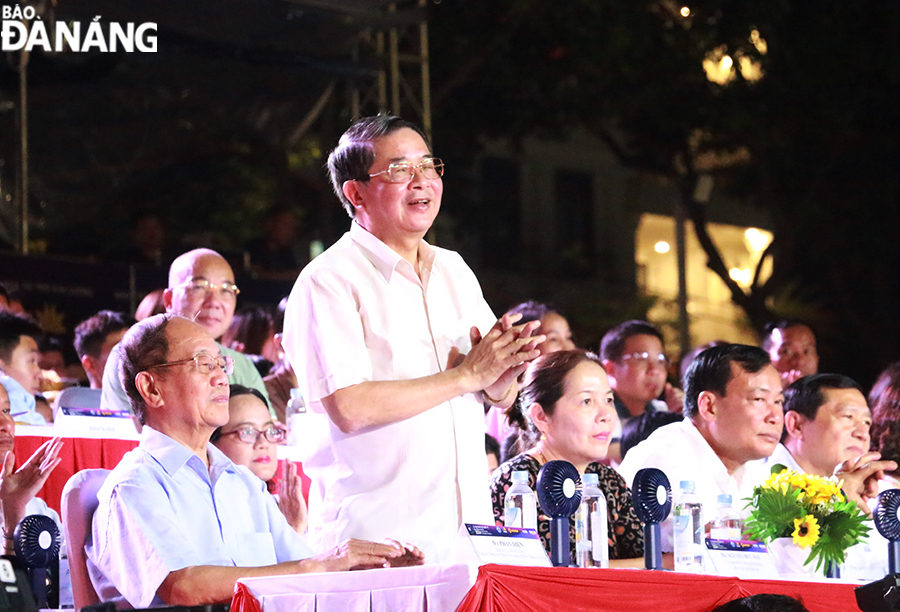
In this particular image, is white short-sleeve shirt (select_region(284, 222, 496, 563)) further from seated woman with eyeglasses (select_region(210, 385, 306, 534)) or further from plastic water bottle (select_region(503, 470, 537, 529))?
seated woman with eyeglasses (select_region(210, 385, 306, 534))

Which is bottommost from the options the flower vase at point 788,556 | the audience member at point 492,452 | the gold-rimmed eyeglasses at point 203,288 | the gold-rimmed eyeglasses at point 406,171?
the flower vase at point 788,556

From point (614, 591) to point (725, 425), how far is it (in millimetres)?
1812

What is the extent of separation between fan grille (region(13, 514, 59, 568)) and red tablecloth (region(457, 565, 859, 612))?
1084mm

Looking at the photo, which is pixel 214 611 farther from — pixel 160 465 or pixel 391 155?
pixel 391 155

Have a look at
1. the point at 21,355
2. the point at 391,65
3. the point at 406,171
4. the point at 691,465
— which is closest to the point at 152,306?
the point at 21,355

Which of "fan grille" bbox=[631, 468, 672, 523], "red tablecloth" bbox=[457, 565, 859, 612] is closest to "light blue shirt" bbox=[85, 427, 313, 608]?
"red tablecloth" bbox=[457, 565, 859, 612]

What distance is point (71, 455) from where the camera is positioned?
4.29m

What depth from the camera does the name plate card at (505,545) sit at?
2732 millimetres

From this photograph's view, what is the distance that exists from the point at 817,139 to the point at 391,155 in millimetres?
10983

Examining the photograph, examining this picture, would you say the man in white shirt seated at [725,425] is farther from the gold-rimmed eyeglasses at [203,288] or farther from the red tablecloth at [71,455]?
the gold-rimmed eyeglasses at [203,288]

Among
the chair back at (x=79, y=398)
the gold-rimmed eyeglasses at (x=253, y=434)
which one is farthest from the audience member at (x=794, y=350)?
the chair back at (x=79, y=398)

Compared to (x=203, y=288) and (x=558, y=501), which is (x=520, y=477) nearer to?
(x=558, y=501)

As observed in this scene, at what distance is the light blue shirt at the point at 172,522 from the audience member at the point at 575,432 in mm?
933

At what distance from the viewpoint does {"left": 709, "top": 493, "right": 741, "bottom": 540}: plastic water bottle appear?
12.8ft
